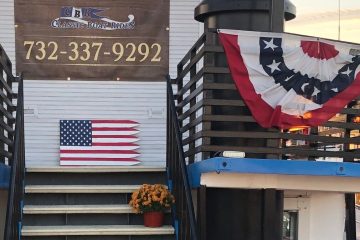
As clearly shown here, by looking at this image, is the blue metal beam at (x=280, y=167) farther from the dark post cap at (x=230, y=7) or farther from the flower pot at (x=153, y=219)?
the dark post cap at (x=230, y=7)

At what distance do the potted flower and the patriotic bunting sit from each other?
1396 mm

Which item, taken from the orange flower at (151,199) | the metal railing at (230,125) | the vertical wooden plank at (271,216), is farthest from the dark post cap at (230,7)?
the orange flower at (151,199)

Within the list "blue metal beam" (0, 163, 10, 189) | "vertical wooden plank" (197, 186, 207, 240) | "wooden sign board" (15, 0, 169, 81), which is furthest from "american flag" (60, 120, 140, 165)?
"vertical wooden plank" (197, 186, 207, 240)

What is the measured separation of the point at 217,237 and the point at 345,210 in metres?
2.14

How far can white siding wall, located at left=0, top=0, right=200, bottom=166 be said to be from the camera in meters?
8.67

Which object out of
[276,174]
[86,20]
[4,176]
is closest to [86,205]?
[4,176]

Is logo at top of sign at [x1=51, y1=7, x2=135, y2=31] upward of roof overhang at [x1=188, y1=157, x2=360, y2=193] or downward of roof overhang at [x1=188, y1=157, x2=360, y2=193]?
upward

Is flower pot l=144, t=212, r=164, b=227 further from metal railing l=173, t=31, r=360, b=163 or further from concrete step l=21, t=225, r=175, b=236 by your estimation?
metal railing l=173, t=31, r=360, b=163

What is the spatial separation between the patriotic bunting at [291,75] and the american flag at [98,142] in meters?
3.49

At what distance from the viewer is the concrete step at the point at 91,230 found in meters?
6.02

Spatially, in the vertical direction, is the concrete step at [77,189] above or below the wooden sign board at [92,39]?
below

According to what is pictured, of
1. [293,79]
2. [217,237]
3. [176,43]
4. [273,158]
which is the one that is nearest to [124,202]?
[217,237]

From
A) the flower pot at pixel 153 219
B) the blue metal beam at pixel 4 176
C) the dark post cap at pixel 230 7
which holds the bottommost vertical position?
the flower pot at pixel 153 219

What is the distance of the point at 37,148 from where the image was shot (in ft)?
28.4
